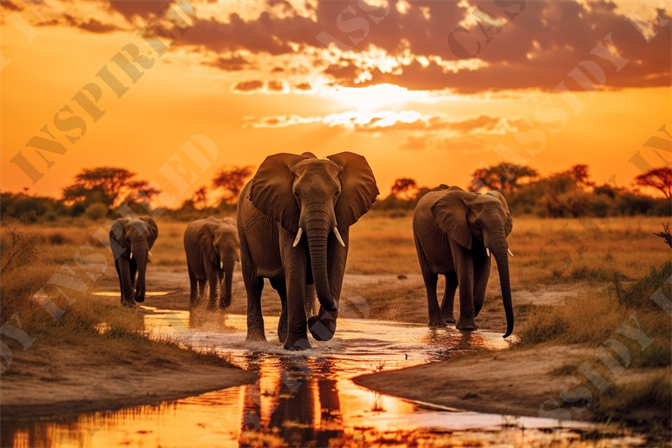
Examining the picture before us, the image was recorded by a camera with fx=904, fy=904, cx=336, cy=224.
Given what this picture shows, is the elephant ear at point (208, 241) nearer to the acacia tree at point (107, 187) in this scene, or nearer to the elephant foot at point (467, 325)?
the elephant foot at point (467, 325)

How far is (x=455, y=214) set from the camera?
582 inches

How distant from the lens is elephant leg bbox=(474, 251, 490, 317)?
14719mm

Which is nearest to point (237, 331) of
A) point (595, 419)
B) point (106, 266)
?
point (595, 419)

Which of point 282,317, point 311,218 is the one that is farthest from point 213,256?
point 311,218

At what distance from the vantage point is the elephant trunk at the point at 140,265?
63.6ft

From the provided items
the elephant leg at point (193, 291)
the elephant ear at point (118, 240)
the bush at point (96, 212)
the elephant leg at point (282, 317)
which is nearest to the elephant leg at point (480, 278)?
the elephant leg at point (282, 317)

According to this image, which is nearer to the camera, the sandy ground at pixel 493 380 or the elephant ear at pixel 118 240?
the sandy ground at pixel 493 380

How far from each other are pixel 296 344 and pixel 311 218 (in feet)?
5.99

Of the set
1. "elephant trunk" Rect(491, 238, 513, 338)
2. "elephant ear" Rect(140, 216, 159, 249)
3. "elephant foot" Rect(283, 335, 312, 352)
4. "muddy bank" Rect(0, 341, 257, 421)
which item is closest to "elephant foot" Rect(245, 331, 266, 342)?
"elephant foot" Rect(283, 335, 312, 352)

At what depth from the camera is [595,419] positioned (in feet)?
25.0

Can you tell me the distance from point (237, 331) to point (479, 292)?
4.02m

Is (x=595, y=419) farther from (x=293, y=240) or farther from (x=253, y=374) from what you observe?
(x=293, y=240)

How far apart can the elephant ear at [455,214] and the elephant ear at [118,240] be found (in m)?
8.18

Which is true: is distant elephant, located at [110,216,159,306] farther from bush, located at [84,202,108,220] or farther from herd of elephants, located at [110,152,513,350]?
bush, located at [84,202,108,220]
